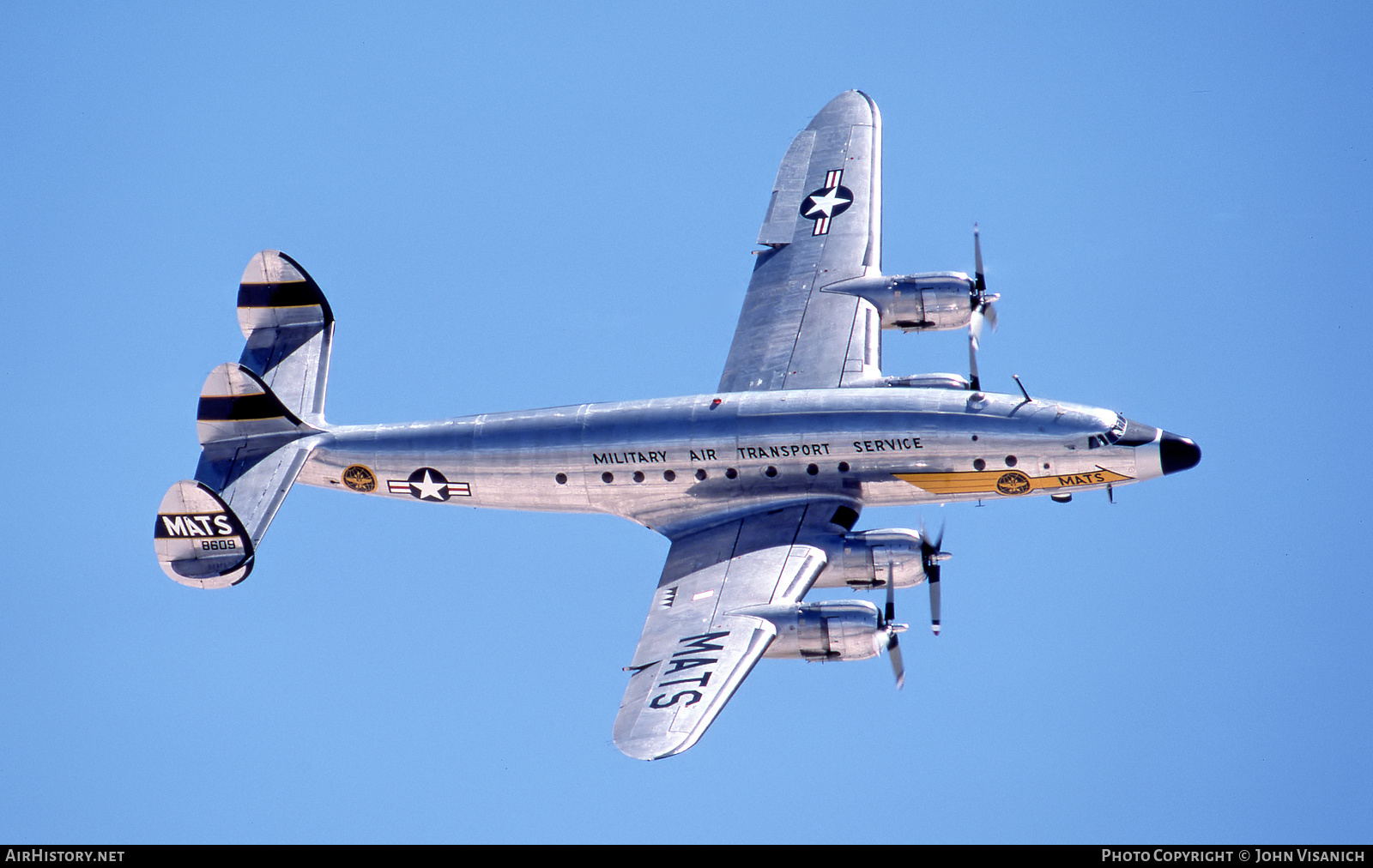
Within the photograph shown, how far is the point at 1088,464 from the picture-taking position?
37781mm

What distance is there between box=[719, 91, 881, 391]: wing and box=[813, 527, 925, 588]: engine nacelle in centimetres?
401

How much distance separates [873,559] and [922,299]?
658 cm

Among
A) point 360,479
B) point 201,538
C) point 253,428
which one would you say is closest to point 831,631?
point 360,479

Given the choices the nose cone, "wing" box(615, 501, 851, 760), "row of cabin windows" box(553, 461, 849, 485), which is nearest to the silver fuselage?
"row of cabin windows" box(553, 461, 849, 485)

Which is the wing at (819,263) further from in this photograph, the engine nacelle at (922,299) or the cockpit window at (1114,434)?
the cockpit window at (1114,434)

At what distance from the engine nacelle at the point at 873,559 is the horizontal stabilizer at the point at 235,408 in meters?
11.7

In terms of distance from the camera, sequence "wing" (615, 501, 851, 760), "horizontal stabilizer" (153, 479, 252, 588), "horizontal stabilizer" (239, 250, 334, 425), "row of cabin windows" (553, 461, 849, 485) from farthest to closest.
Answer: "horizontal stabilizer" (239, 250, 334, 425), "row of cabin windows" (553, 461, 849, 485), "horizontal stabilizer" (153, 479, 252, 588), "wing" (615, 501, 851, 760)

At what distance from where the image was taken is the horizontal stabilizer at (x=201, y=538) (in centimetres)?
3725

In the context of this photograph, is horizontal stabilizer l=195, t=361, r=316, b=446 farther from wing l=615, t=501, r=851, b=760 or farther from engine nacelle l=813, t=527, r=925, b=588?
engine nacelle l=813, t=527, r=925, b=588

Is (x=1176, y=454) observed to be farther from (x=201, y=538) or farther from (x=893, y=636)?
(x=201, y=538)

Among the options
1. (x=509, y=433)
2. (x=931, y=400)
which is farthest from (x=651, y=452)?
(x=931, y=400)

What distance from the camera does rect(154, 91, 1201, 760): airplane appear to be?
36188mm

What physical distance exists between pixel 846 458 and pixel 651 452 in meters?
3.91

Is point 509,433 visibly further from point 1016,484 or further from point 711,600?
point 1016,484
